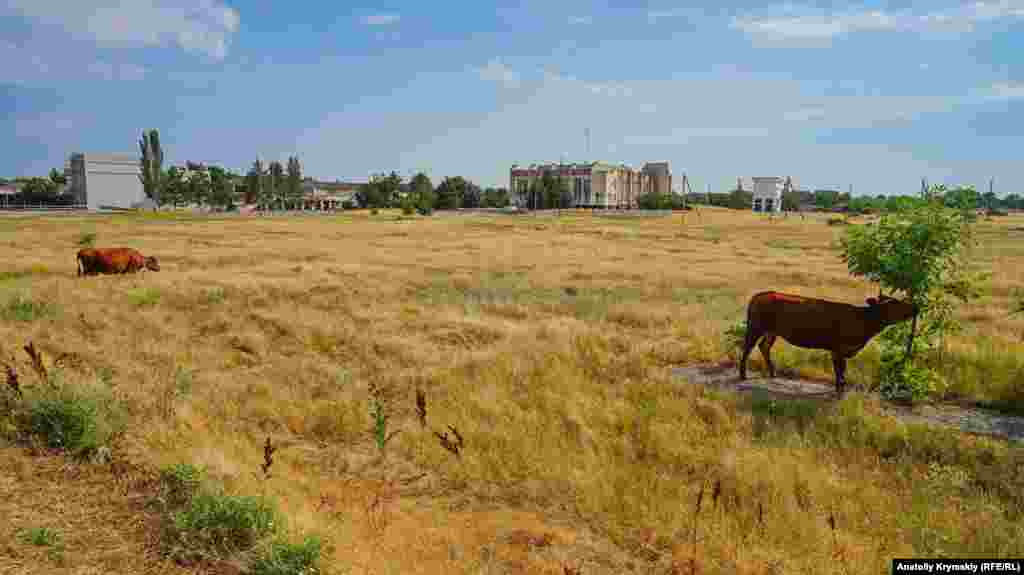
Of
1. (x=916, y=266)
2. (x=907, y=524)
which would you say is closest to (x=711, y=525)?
(x=907, y=524)

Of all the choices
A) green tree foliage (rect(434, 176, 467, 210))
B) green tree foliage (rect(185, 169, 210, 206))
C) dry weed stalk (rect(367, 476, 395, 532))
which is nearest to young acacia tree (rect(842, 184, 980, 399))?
dry weed stalk (rect(367, 476, 395, 532))

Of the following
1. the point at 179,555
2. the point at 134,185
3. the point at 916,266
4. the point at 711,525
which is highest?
the point at 134,185

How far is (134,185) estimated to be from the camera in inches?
5522

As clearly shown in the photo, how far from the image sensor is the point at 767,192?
183 metres

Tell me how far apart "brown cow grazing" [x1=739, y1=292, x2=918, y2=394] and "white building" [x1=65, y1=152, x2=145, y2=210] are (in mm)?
150183

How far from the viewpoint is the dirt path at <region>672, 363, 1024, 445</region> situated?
7.86 metres

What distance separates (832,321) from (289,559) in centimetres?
774

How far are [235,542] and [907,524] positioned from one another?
6.06m

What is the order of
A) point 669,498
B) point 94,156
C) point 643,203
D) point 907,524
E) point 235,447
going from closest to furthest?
point 907,524 → point 669,498 → point 235,447 → point 94,156 → point 643,203

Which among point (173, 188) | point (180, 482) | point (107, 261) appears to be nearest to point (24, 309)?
point (107, 261)

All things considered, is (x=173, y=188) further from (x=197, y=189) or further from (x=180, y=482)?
(x=180, y=482)

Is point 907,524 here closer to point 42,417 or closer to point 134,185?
point 42,417

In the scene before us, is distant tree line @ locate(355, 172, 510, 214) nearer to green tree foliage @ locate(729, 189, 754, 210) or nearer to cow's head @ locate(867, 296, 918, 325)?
green tree foliage @ locate(729, 189, 754, 210)

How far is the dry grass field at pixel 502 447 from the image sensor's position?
532cm
